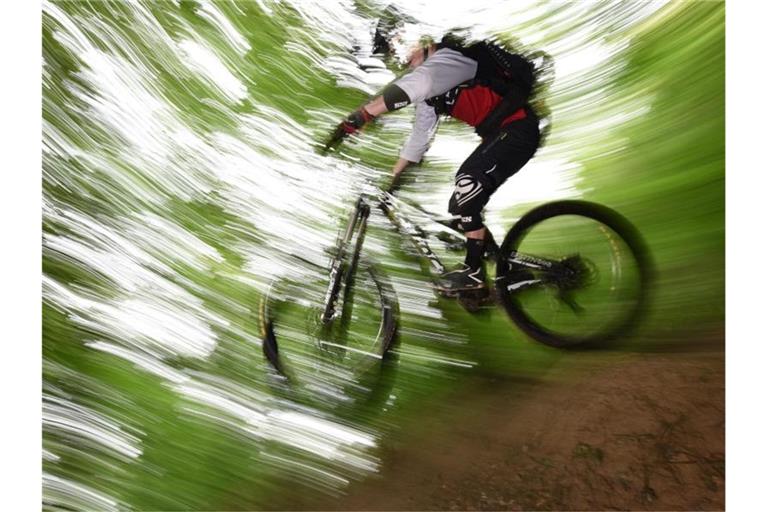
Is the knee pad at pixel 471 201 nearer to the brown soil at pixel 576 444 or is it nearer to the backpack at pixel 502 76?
the backpack at pixel 502 76

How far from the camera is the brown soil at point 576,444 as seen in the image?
177 centimetres

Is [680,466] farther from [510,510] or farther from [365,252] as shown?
[365,252]

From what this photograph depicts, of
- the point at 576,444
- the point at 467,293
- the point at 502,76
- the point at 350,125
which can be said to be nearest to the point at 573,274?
the point at 467,293

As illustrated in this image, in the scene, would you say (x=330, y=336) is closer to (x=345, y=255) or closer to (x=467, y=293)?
(x=345, y=255)

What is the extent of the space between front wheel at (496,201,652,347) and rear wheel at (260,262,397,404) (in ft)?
1.45

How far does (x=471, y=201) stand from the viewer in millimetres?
1843

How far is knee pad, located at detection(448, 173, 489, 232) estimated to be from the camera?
184 cm

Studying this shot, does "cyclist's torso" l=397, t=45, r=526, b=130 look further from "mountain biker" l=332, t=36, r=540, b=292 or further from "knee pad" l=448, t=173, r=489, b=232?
"knee pad" l=448, t=173, r=489, b=232

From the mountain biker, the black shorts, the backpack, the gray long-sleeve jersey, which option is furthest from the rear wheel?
the backpack

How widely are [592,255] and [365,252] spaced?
30.0 inches

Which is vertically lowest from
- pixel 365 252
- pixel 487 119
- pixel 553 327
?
pixel 553 327

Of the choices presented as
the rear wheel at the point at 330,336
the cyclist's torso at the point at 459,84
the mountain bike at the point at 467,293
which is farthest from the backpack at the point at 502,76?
the rear wheel at the point at 330,336
